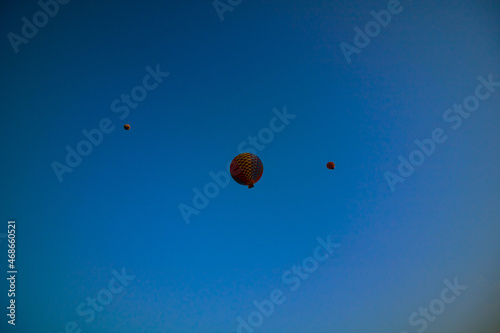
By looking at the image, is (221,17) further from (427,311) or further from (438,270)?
(427,311)

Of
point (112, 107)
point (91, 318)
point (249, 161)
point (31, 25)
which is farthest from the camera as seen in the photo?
point (91, 318)

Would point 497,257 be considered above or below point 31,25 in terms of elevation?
below

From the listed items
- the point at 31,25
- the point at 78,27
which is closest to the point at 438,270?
the point at 78,27

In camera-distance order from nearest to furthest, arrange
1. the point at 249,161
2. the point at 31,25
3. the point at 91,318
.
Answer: the point at 249,161 < the point at 31,25 < the point at 91,318

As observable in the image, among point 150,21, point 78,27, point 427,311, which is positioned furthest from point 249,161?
point 427,311

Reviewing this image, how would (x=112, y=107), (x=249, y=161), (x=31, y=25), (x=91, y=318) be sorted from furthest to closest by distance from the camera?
(x=91, y=318) → (x=112, y=107) → (x=31, y=25) → (x=249, y=161)


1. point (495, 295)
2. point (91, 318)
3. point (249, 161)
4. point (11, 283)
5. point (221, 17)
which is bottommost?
point (495, 295)

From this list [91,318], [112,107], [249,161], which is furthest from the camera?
[91,318]

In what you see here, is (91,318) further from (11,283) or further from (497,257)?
(497,257)

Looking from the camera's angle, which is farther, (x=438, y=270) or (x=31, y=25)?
(x=438, y=270)
